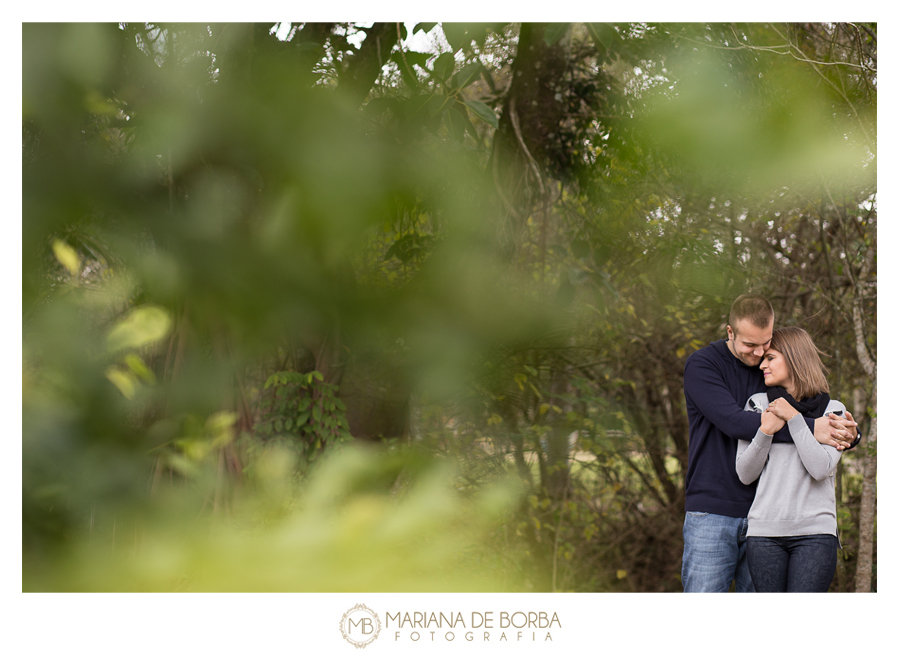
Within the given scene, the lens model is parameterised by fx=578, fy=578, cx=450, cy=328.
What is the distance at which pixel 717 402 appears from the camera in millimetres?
1091

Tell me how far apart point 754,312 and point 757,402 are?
197 mm

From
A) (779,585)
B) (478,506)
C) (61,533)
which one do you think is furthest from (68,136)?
(779,585)

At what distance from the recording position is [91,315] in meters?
0.49

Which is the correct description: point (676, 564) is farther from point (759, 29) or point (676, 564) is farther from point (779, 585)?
point (759, 29)

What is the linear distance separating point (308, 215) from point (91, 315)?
0.79 feet

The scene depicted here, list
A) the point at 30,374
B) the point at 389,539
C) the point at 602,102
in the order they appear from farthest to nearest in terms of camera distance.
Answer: the point at 602,102, the point at 30,374, the point at 389,539

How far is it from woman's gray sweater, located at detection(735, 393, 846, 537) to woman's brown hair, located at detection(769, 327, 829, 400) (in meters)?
0.05

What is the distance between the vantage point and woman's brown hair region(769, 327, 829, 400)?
1.08 meters

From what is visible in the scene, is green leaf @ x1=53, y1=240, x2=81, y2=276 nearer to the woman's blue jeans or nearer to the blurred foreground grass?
the blurred foreground grass

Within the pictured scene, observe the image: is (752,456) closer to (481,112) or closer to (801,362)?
(801,362)

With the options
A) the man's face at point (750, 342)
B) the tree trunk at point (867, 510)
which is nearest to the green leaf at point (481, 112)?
the man's face at point (750, 342)

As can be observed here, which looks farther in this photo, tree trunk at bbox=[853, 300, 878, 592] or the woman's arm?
tree trunk at bbox=[853, 300, 878, 592]

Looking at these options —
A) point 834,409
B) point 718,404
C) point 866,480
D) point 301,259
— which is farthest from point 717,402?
point 301,259
